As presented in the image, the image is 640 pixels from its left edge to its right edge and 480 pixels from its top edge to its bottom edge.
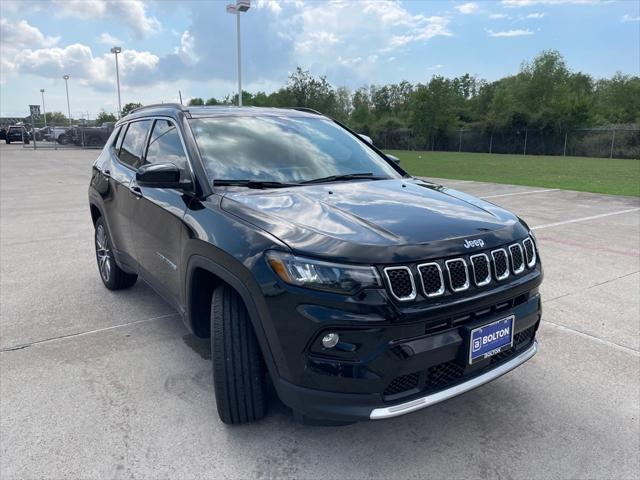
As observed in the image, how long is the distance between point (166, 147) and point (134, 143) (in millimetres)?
886

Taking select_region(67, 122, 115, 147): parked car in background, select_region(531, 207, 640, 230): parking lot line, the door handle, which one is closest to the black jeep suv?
the door handle

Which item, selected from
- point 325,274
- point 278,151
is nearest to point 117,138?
point 278,151

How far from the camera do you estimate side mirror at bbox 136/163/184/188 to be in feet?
9.75

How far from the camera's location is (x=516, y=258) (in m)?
2.66

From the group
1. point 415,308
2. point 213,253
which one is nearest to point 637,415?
point 415,308

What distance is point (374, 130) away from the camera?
5431 cm

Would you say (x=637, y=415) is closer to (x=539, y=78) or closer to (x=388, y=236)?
(x=388, y=236)

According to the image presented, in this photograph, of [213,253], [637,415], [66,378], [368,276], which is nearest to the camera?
[368,276]

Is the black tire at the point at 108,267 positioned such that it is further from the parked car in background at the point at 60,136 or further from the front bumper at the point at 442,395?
the parked car in background at the point at 60,136

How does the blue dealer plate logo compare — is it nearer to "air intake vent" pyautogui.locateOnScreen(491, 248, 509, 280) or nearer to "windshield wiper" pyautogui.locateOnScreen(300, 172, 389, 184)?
"air intake vent" pyautogui.locateOnScreen(491, 248, 509, 280)

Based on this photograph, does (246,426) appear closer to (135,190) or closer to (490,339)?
(490,339)

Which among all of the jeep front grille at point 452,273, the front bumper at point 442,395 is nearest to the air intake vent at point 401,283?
the jeep front grille at point 452,273

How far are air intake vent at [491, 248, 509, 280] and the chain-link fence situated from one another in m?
37.5

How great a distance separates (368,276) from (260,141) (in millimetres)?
1709
